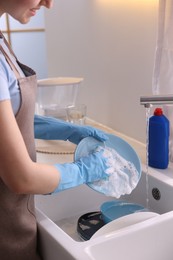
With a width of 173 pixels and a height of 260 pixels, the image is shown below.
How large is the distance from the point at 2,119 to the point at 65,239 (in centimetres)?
35

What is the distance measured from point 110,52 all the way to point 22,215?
3.19 ft

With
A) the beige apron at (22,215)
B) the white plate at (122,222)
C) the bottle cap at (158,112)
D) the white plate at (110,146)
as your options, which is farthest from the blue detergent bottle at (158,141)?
the beige apron at (22,215)

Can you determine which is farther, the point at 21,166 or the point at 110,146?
the point at 110,146

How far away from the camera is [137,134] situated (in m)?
1.58

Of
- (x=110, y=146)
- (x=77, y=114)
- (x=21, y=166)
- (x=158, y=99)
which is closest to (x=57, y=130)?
(x=110, y=146)

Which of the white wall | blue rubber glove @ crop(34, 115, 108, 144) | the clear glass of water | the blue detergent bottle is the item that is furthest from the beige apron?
the clear glass of water

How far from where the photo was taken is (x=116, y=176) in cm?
102

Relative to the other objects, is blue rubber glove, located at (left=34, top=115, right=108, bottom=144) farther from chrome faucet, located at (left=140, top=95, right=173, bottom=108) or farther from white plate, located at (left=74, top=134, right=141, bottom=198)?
chrome faucet, located at (left=140, top=95, right=173, bottom=108)

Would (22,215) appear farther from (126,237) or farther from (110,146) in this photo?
(110,146)

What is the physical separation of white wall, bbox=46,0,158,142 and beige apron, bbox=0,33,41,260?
655 millimetres

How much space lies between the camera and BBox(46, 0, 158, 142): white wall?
1.45 metres

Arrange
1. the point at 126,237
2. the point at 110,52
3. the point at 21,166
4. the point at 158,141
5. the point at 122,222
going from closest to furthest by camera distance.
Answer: the point at 21,166 < the point at 126,237 < the point at 122,222 < the point at 158,141 < the point at 110,52

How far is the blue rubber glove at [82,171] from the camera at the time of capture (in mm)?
850

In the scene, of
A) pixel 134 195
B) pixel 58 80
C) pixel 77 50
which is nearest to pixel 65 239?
pixel 134 195
